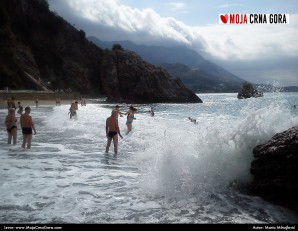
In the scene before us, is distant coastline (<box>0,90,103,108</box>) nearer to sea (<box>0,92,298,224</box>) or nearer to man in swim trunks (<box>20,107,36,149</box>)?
man in swim trunks (<box>20,107,36,149</box>)

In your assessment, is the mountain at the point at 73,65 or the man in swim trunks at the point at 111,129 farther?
the mountain at the point at 73,65

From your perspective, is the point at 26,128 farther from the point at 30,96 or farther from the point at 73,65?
the point at 73,65

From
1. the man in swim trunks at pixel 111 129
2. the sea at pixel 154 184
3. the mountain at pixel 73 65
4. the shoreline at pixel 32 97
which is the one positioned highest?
the mountain at pixel 73 65

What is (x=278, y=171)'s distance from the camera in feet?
20.7

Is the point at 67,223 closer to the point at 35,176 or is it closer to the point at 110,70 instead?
the point at 35,176

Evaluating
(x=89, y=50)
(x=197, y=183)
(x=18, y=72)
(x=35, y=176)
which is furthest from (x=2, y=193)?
(x=89, y=50)

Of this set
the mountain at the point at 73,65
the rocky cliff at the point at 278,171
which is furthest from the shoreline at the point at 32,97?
the rocky cliff at the point at 278,171

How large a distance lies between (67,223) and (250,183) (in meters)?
4.23

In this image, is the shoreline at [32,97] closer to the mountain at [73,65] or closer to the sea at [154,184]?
the mountain at [73,65]

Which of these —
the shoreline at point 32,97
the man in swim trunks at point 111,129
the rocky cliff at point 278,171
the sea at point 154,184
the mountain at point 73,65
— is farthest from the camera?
the mountain at point 73,65

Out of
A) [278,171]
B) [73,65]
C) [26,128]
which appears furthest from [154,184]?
[73,65]

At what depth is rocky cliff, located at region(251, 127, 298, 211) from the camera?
605 cm

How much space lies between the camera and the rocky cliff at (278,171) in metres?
6.05
